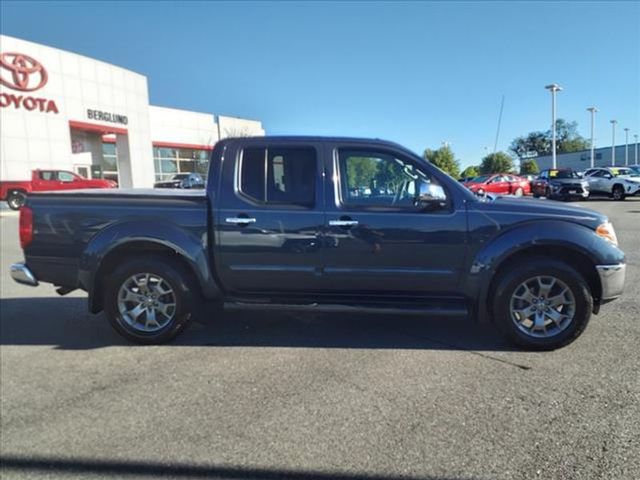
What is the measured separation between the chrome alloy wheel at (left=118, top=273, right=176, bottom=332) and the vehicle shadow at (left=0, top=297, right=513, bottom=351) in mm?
283

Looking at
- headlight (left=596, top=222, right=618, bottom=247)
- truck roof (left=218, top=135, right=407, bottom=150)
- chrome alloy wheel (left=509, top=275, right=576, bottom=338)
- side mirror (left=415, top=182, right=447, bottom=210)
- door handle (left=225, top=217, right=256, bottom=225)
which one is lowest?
chrome alloy wheel (left=509, top=275, right=576, bottom=338)

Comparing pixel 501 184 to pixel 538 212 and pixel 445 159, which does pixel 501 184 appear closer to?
pixel 538 212

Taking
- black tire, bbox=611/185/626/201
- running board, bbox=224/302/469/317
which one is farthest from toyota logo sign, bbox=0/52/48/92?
black tire, bbox=611/185/626/201

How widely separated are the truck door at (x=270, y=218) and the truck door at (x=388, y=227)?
0.50 ft

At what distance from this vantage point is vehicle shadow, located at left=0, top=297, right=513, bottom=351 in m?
4.35

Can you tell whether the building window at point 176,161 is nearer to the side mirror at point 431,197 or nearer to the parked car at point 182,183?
the parked car at point 182,183

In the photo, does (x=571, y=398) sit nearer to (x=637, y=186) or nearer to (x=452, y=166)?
(x=637, y=186)

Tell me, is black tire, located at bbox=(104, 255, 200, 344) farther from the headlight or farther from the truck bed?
the headlight

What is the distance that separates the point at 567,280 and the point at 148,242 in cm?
378

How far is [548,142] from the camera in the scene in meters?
116

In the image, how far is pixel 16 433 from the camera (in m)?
2.99

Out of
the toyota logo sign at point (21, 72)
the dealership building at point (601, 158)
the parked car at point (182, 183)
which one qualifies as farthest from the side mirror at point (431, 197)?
the dealership building at point (601, 158)

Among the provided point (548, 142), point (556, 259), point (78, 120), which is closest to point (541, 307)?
point (556, 259)

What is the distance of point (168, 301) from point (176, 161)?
39936 millimetres
